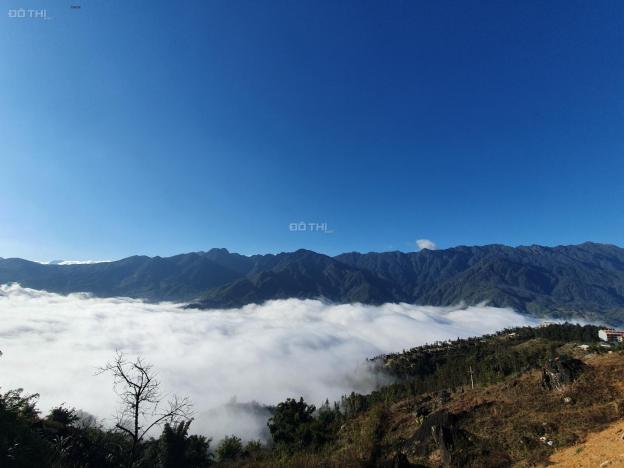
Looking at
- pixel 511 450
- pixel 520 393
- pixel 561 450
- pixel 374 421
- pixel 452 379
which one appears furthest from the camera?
pixel 452 379

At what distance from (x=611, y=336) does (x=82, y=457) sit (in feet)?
812

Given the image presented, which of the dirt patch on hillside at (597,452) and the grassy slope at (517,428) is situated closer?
the dirt patch on hillside at (597,452)

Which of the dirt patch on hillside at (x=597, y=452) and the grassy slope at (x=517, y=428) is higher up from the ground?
the dirt patch on hillside at (x=597, y=452)

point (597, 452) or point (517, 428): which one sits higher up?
point (597, 452)

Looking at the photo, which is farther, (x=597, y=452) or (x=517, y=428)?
(x=517, y=428)

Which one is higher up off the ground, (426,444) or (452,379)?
(426,444)

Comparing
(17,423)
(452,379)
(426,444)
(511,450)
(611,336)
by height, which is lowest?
(452,379)

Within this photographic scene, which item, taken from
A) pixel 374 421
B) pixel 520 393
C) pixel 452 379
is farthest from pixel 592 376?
pixel 452 379

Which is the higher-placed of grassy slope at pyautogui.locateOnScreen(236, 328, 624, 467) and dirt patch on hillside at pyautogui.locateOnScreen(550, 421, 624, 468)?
dirt patch on hillside at pyautogui.locateOnScreen(550, 421, 624, 468)

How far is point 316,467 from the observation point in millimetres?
28234

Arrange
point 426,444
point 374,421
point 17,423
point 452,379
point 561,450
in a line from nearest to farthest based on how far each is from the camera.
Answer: point 17,423 → point 561,450 → point 426,444 → point 374,421 → point 452,379

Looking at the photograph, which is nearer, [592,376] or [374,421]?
[592,376]

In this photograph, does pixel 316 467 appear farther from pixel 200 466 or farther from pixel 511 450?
pixel 200 466

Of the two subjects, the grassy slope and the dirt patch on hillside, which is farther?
the grassy slope
